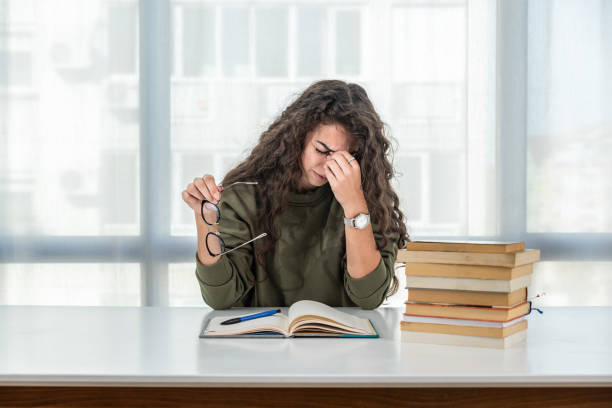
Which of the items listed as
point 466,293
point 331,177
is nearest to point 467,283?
point 466,293

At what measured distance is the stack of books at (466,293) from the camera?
1054 mm

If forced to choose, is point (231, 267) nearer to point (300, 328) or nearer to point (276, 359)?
point (300, 328)

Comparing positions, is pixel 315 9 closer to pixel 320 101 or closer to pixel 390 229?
pixel 320 101

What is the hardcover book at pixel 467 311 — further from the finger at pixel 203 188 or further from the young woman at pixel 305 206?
the finger at pixel 203 188

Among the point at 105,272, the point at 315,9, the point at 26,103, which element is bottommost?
the point at 105,272

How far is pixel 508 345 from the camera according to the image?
1.05 m

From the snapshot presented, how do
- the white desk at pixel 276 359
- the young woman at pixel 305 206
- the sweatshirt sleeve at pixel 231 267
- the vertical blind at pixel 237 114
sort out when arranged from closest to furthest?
the white desk at pixel 276 359 < the sweatshirt sleeve at pixel 231 267 < the young woman at pixel 305 206 < the vertical blind at pixel 237 114

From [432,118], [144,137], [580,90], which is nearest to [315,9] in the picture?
[432,118]

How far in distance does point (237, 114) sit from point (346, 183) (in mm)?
1422

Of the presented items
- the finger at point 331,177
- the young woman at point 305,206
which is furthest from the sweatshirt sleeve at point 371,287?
the finger at point 331,177

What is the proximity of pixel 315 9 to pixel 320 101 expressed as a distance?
1304mm

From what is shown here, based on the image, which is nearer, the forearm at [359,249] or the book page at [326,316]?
the book page at [326,316]

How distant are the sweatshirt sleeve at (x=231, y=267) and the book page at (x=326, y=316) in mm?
258

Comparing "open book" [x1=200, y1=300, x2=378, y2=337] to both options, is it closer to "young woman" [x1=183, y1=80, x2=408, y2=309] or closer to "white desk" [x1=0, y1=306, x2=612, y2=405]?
"white desk" [x1=0, y1=306, x2=612, y2=405]
